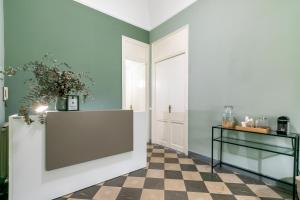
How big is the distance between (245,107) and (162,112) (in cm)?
196

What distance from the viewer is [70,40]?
2879 mm

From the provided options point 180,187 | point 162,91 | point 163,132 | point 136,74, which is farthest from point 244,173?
point 136,74

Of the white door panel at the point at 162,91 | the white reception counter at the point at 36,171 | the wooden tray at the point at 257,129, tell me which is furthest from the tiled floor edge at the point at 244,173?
the white reception counter at the point at 36,171

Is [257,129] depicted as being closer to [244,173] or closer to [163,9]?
[244,173]

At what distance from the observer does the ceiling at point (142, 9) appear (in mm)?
3278

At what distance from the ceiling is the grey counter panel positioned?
2.49 meters

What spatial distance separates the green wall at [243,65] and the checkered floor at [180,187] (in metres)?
0.32

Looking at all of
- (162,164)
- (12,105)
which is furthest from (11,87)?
(162,164)

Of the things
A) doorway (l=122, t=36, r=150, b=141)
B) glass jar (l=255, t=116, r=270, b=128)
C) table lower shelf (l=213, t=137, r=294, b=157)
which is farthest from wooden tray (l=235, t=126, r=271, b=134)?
doorway (l=122, t=36, r=150, b=141)

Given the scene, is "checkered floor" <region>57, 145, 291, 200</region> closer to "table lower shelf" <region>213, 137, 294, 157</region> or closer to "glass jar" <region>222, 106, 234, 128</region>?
"table lower shelf" <region>213, 137, 294, 157</region>

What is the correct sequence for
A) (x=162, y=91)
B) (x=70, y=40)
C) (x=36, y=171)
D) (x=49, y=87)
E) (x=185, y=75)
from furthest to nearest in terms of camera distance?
(x=162, y=91) < (x=185, y=75) < (x=70, y=40) < (x=49, y=87) < (x=36, y=171)

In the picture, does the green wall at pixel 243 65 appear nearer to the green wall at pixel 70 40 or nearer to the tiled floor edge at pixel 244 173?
the tiled floor edge at pixel 244 173

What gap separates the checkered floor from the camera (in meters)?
1.82

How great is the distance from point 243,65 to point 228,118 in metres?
0.86
